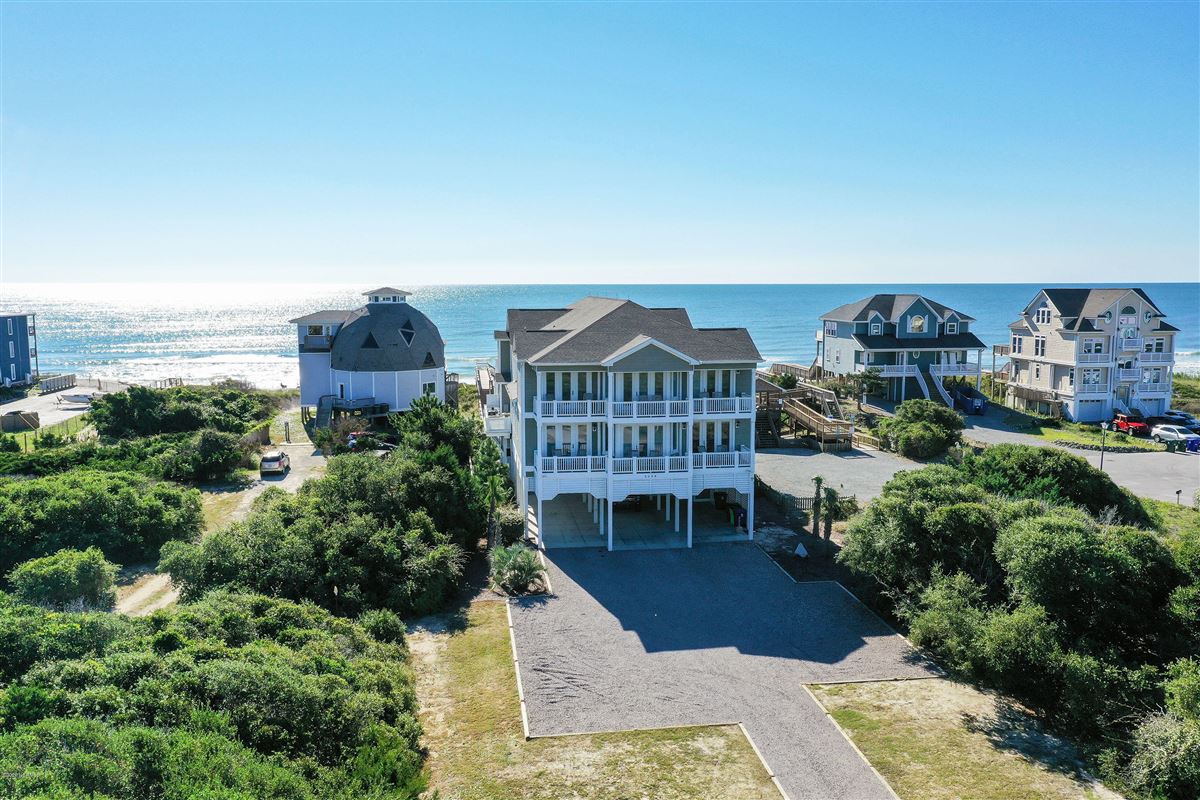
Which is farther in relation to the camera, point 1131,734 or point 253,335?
point 253,335

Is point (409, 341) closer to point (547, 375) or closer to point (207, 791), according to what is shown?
point (547, 375)

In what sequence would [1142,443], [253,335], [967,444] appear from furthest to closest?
[253,335], [1142,443], [967,444]


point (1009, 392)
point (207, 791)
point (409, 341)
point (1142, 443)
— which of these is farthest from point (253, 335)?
point (207, 791)

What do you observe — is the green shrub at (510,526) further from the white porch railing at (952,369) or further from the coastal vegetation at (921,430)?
the white porch railing at (952,369)

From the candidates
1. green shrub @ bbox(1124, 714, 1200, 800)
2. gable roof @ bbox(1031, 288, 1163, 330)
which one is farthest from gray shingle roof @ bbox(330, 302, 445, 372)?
gable roof @ bbox(1031, 288, 1163, 330)

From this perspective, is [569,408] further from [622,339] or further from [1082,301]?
[1082,301]

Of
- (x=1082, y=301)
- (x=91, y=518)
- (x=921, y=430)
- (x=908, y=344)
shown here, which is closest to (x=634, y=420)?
(x=91, y=518)
